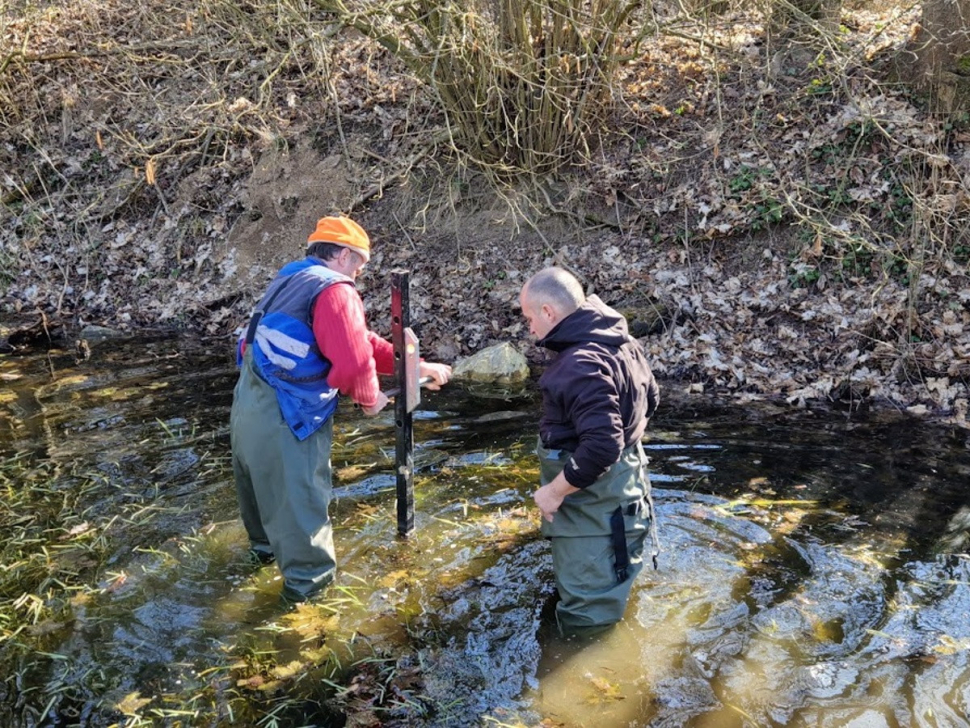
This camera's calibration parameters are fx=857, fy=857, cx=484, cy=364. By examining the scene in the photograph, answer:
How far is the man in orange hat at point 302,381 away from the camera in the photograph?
4430 millimetres

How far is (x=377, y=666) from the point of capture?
4.38 metres

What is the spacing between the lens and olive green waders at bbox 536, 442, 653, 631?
13.8ft

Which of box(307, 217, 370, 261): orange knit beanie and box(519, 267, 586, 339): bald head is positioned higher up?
box(307, 217, 370, 261): orange knit beanie

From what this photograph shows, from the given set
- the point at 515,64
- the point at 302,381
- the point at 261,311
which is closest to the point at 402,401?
the point at 302,381

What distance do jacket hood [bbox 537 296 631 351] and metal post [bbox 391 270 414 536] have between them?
1.11 meters

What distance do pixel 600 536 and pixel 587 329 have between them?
3.44ft

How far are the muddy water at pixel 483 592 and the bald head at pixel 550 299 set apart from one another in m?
1.71

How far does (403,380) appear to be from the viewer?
16.6 ft

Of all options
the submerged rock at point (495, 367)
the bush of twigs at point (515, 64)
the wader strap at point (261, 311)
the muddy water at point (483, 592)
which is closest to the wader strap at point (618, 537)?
the muddy water at point (483, 592)

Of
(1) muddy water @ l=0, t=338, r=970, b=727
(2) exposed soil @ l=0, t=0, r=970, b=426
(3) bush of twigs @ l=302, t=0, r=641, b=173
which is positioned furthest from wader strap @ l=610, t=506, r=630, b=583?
(3) bush of twigs @ l=302, t=0, r=641, b=173

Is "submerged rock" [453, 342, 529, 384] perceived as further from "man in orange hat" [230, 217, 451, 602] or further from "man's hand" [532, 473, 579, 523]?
"man's hand" [532, 473, 579, 523]

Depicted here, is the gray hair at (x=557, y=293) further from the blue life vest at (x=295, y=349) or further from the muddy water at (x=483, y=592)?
the muddy water at (x=483, y=592)

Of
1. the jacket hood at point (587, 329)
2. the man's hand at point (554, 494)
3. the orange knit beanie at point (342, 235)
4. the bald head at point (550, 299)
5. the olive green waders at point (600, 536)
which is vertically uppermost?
the orange knit beanie at point (342, 235)

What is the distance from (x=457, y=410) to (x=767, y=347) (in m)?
3.32
